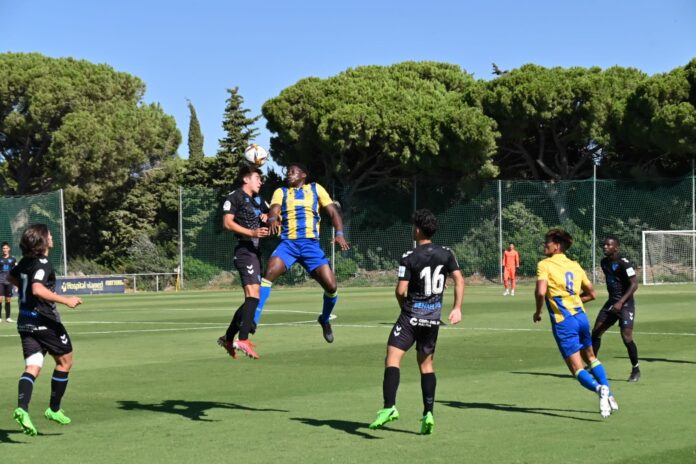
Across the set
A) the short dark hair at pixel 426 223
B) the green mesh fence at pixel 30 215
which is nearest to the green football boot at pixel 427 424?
the short dark hair at pixel 426 223

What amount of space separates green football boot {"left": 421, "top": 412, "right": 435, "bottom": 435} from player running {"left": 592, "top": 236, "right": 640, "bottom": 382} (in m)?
5.50

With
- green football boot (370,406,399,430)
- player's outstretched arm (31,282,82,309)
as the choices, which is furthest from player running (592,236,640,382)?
player's outstretched arm (31,282,82,309)

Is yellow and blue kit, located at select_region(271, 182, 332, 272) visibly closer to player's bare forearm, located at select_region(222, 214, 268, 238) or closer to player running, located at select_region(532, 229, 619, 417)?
player's bare forearm, located at select_region(222, 214, 268, 238)

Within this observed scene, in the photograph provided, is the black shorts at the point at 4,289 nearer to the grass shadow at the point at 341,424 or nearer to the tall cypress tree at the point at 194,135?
the grass shadow at the point at 341,424

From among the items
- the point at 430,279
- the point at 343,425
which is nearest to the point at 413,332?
the point at 430,279

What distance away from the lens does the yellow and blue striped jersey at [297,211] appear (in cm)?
1337

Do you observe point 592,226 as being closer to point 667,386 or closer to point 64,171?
point 64,171

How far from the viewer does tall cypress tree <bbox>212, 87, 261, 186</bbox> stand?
65375 mm

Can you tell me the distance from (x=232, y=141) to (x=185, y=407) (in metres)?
53.8

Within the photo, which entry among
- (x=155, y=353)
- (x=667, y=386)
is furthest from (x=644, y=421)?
(x=155, y=353)

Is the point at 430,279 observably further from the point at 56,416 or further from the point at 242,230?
the point at 56,416

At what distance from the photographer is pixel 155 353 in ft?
63.9

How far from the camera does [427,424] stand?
33.6 feet

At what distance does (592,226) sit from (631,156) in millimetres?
6273
